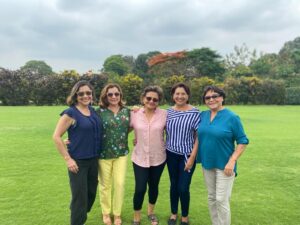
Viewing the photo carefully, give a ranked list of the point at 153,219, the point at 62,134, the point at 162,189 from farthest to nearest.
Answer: the point at 162,189 < the point at 153,219 < the point at 62,134

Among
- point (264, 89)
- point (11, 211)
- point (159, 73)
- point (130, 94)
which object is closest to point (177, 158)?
point (11, 211)

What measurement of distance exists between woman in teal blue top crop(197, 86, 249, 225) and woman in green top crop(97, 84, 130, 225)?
36.6 inches

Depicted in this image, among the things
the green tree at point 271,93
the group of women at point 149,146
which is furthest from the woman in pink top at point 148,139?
the green tree at point 271,93

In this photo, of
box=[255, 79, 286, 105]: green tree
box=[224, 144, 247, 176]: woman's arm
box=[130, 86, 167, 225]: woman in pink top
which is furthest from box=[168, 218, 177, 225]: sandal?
box=[255, 79, 286, 105]: green tree

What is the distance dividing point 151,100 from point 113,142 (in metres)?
0.66

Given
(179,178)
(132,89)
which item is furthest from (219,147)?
(132,89)

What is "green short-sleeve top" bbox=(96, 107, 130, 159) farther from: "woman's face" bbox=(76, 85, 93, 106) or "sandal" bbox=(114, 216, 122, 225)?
"sandal" bbox=(114, 216, 122, 225)

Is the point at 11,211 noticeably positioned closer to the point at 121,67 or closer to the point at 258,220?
the point at 258,220

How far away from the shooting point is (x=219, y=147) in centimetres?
351

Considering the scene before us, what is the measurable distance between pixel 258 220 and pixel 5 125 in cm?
1193

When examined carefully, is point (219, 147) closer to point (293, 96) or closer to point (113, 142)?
point (113, 142)

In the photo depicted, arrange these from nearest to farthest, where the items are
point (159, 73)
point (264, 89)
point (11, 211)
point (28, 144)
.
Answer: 1. point (11, 211)
2. point (28, 144)
3. point (264, 89)
4. point (159, 73)

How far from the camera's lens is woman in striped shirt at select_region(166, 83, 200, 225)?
3.92 m

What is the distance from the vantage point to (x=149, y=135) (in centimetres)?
398
